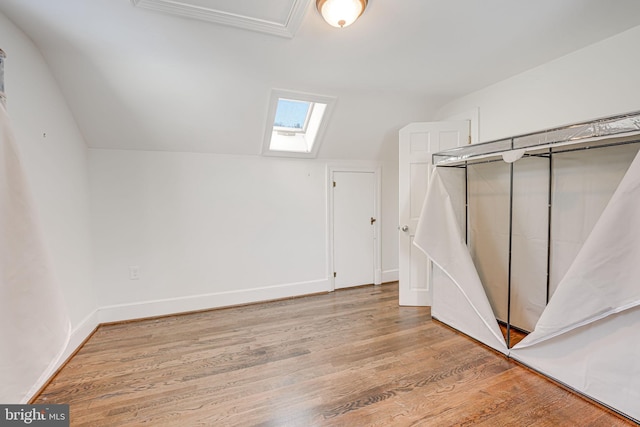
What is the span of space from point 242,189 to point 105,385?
206 centimetres

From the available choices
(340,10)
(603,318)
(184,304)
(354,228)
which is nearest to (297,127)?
(354,228)

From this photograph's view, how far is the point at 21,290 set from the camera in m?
1.10

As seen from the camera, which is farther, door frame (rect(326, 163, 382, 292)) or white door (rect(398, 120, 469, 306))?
door frame (rect(326, 163, 382, 292))

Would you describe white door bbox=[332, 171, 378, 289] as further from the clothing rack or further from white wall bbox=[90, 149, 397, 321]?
the clothing rack

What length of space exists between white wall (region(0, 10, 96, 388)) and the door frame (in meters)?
2.56

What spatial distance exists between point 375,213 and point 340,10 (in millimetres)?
2652

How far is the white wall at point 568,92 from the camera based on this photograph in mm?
1869

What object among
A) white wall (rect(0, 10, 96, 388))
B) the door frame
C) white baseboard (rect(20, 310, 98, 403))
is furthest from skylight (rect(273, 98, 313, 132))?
white baseboard (rect(20, 310, 98, 403))

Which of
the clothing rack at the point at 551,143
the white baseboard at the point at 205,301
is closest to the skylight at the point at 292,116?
the clothing rack at the point at 551,143

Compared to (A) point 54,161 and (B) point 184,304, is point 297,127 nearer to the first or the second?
(A) point 54,161

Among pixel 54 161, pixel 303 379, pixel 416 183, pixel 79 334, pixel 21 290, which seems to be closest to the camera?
pixel 21 290

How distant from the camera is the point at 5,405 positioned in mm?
1059

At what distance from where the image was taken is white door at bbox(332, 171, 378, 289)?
3.65 m

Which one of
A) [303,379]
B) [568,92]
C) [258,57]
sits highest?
[258,57]
